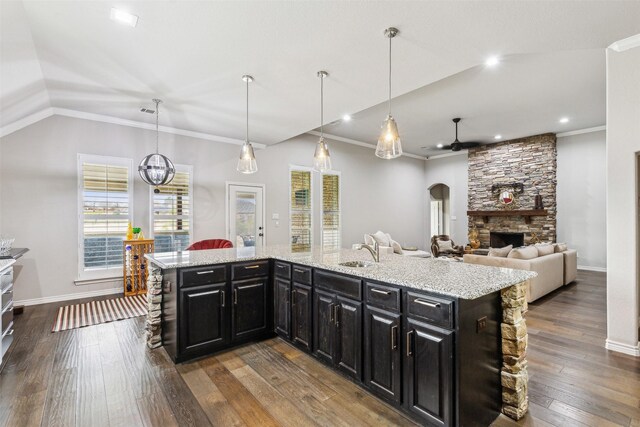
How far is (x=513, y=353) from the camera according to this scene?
6.53 feet

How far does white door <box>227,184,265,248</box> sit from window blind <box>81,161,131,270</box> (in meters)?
1.80

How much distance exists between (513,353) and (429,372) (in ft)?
2.00

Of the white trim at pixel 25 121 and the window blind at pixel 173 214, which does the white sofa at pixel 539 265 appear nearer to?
the window blind at pixel 173 214

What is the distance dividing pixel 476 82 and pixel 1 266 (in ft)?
19.3

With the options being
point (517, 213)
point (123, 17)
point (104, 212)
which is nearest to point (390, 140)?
point (123, 17)

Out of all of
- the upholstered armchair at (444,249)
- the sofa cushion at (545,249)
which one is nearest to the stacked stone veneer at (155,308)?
the sofa cushion at (545,249)

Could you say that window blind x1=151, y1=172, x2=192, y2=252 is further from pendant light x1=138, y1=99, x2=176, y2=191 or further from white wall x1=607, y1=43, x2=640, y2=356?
white wall x1=607, y1=43, x2=640, y2=356

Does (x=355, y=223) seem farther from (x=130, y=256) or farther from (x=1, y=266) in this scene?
(x=1, y=266)

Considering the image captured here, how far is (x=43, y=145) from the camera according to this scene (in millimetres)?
4625

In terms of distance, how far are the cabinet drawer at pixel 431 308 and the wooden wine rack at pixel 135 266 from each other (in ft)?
14.8

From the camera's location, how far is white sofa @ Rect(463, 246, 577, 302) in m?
4.52

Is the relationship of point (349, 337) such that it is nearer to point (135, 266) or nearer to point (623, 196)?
point (623, 196)

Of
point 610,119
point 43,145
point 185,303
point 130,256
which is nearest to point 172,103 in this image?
point 43,145

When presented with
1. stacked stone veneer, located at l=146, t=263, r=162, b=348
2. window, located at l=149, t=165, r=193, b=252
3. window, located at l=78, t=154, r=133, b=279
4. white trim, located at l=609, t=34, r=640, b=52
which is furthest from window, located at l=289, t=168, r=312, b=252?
white trim, located at l=609, t=34, r=640, b=52
